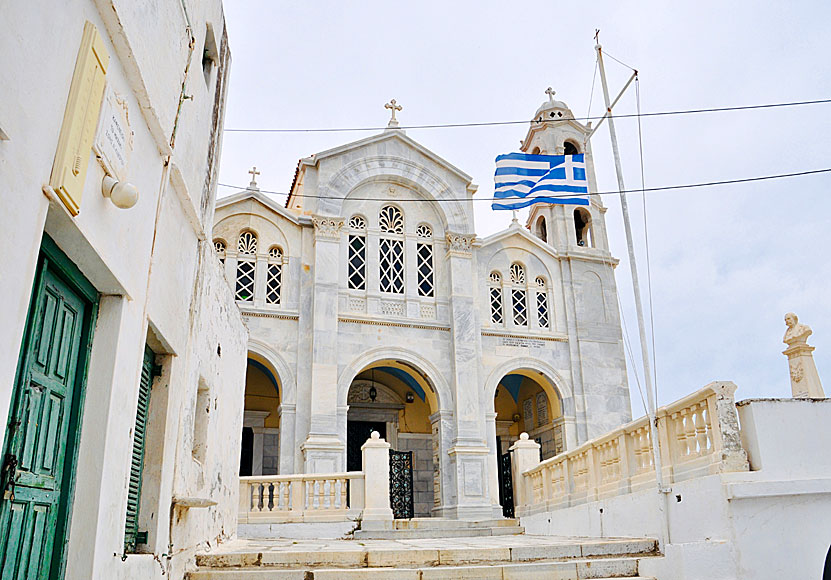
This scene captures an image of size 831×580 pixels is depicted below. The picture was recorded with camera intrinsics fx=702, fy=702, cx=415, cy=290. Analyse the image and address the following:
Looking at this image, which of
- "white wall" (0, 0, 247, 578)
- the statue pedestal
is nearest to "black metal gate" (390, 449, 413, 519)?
the statue pedestal

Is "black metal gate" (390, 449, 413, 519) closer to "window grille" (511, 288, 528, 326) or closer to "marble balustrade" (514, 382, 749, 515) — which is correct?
"marble balustrade" (514, 382, 749, 515)

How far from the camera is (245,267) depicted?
17.7 m

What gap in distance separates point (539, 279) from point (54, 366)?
17.3 meters

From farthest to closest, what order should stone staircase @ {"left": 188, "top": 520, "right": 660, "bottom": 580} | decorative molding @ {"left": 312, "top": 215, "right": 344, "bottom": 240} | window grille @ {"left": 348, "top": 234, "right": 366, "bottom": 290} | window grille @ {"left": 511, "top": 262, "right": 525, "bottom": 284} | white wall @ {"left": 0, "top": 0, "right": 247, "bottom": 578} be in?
window grille @ {"left": 511, "top": 262, "right": 525, "bottom": 284} → window grille @ {"left": 348, "top": 234, "right": 366, "bottom": 290} → decorative molding @ {"left": 312, "top": 215, "right": 344, "bottom": 240} → stone staircase @ {"left": 188, "top": 520, "right": 660, "bottom": 580} → white wall @ {"left": 0, "top": 0, "right": 247, "bottom": 578}

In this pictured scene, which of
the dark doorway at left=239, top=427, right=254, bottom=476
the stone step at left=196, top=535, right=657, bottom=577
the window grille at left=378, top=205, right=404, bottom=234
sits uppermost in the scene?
the window grille at left=378, top=205, right=404, bottom=234

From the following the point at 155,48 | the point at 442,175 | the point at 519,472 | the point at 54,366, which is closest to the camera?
the point at 54,366

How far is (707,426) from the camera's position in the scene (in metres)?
6.90

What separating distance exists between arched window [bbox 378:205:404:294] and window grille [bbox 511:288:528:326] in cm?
338

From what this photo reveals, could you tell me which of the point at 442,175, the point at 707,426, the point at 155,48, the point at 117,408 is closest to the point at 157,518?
the point at 117,408

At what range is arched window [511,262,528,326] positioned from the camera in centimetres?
1972

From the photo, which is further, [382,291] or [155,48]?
[382,291]

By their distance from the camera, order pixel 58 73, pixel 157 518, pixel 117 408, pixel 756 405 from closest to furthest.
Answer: pixel 58 73 < pixel 117 408 < pixel 157 518 < pixel 756 405

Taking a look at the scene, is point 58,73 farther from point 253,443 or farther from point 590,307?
point 590,307

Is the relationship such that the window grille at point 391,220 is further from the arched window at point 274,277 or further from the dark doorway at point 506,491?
the dark doorway at point 506,491
